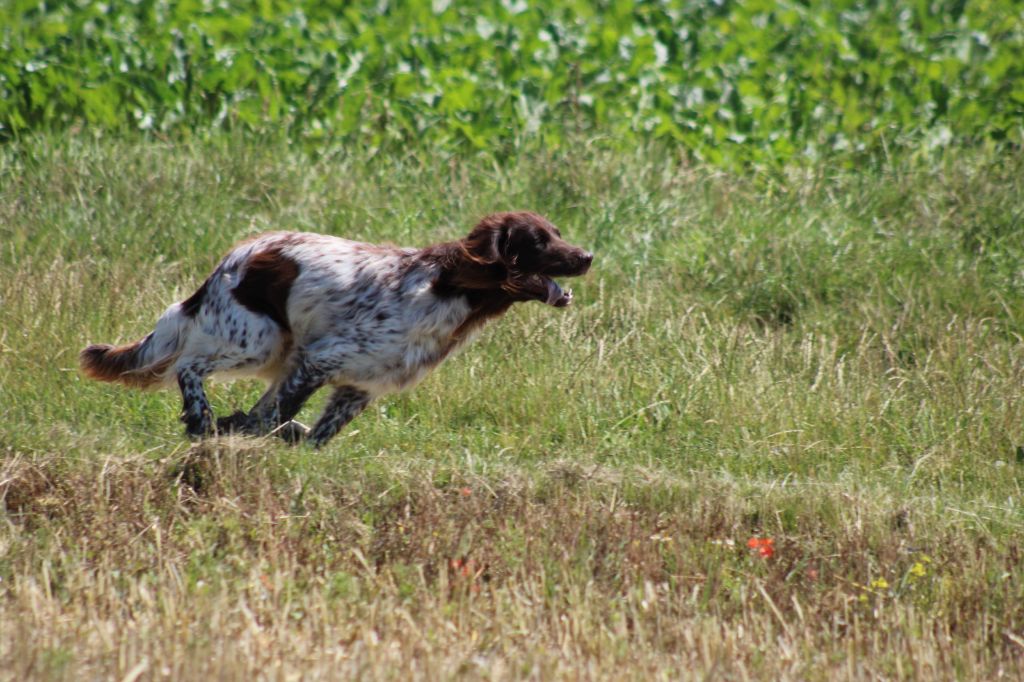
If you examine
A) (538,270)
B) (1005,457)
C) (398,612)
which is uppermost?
(538,270)

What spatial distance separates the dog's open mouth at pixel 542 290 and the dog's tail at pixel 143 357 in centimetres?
169

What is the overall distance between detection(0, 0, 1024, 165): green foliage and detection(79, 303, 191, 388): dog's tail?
4.54 meters

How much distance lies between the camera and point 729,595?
5992mm

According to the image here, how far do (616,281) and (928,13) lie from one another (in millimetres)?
5856

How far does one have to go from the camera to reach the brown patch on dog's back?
684 centimetres

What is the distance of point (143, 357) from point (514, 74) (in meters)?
5.94

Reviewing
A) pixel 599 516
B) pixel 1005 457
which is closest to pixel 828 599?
pixel 599 516

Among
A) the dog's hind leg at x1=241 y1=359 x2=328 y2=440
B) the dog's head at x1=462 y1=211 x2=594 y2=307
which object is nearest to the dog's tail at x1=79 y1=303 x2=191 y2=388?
the dog's hind leg at x1=241 y1=359 x2=328 y2=440

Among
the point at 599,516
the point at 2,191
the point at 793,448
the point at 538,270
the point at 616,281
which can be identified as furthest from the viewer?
the point at 2,191

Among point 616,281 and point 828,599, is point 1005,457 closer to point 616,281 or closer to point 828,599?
point 828,599

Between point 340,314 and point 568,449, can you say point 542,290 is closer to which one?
point 340,314

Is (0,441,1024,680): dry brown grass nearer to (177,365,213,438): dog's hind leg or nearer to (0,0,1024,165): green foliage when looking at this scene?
(177,365,213,438): dog's hind leg

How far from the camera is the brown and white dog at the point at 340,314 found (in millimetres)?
6734

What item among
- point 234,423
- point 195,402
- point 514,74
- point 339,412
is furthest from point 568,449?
point 514,74
